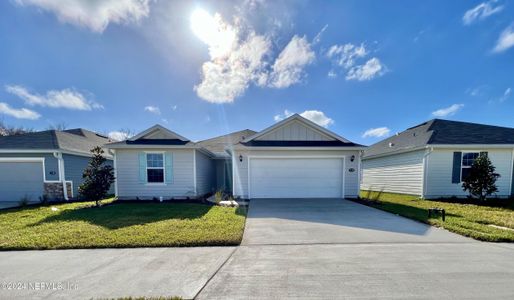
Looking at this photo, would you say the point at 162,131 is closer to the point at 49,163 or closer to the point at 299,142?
the point at 49,163

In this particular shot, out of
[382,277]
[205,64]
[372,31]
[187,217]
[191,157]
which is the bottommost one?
[187,217]

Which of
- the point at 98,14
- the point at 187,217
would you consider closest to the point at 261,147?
the point at 187,217

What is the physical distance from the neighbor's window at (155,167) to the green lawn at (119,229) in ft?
9.56

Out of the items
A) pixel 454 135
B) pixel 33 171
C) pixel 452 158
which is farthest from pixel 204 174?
pixel 454 135

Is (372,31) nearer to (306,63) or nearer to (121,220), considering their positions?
(306,63)

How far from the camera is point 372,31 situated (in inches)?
359

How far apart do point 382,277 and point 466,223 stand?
4814 mm

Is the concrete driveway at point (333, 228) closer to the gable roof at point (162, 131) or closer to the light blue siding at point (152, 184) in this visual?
the light blue siding at point (152, 184)

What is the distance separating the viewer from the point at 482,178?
9.19 metres

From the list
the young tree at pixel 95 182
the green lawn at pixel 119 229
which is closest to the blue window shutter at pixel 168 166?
the young tree at pixel 95 182

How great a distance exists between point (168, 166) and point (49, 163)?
20.6 feet

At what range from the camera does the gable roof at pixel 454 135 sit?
10711 millimetres

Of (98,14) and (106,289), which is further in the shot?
(98,14)

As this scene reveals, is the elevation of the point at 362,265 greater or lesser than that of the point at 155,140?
lesser
